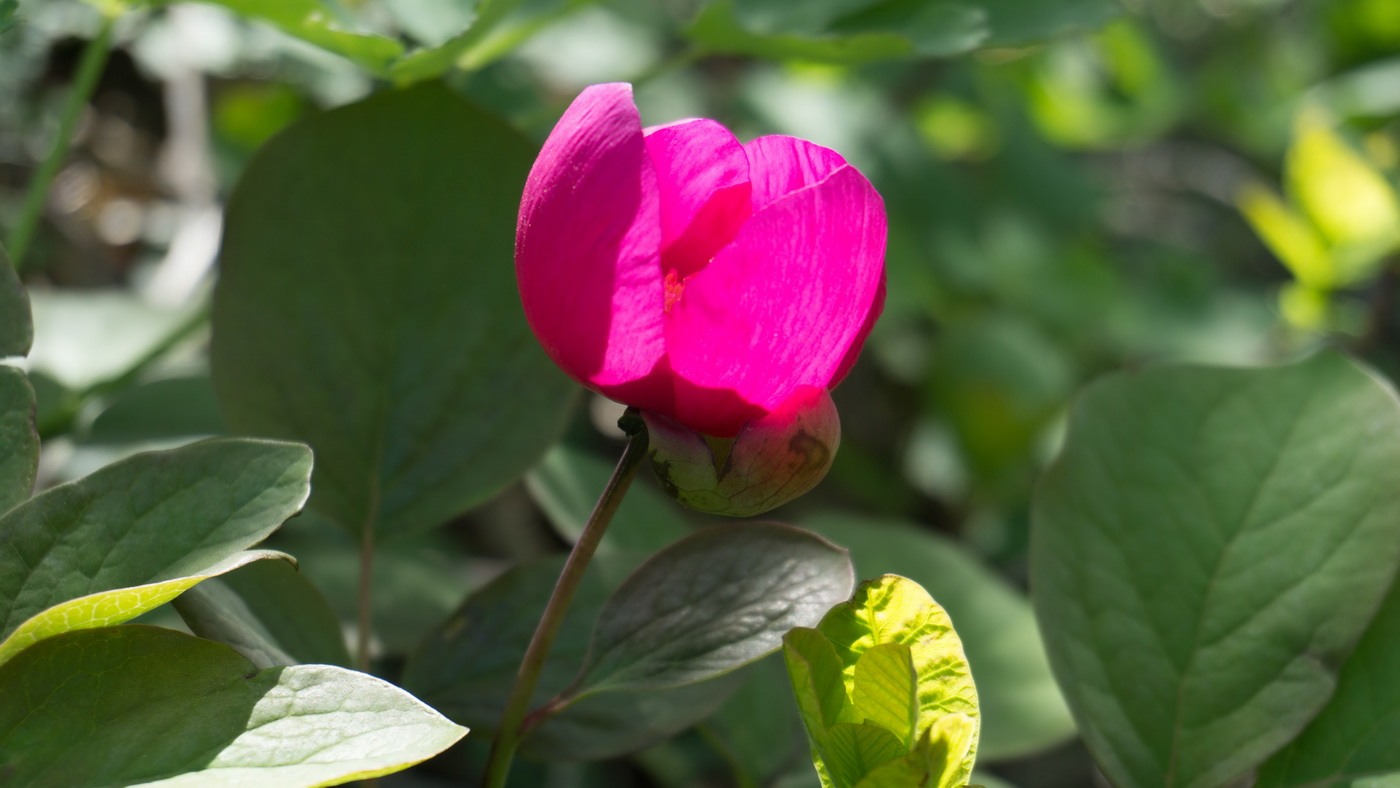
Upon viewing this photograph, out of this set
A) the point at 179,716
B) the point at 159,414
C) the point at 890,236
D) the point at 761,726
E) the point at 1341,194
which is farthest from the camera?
the point at 890,236

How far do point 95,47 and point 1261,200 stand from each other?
135 centimetres

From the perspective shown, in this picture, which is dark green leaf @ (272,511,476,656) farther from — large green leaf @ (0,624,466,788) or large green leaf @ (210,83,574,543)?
large green leaf @ (0,624,466,788)

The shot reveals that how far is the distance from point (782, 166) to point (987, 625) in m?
0.45

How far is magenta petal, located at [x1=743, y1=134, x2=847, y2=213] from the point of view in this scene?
41 cm

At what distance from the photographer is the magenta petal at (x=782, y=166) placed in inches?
16.2

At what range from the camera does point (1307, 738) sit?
53 centimetres

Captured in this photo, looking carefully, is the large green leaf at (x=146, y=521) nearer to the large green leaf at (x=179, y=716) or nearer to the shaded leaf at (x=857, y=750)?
the large green leaf at (x=179, y=716)

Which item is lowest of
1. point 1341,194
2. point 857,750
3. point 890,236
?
point 890,236

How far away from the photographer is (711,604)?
47cm

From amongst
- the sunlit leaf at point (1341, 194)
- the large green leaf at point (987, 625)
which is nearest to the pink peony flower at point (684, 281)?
the large green leaf at point (987, 625)

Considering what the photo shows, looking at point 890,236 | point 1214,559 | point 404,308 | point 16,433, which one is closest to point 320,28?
point 404,308

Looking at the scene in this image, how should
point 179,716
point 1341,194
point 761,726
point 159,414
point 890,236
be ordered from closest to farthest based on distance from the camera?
point 179,716 < point 761,726 < point 159,414 < point 1341,194 < point 890,236

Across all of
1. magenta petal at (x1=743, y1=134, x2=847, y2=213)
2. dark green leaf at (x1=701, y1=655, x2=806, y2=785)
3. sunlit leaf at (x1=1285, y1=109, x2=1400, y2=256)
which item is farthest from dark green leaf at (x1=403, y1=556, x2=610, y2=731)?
sunlit leaf at (x1=1285, y1=109, x2=1400, y2=256)

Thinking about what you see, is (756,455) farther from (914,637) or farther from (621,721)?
(621,721)
